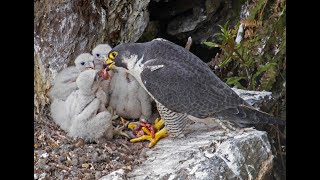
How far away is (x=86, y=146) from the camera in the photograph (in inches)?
128

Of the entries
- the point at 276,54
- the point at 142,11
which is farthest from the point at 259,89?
the point at 142,11

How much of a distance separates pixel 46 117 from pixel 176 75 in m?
0.83

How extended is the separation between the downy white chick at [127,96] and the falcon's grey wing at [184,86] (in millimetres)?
273

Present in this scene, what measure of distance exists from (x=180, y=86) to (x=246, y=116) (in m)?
0.36

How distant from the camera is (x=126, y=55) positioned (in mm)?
3205

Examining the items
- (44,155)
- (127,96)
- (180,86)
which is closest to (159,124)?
(127,96)

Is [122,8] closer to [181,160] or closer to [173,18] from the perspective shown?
[173,18]

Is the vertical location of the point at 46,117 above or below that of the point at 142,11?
below

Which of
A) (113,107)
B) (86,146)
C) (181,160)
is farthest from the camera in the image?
(113,107)

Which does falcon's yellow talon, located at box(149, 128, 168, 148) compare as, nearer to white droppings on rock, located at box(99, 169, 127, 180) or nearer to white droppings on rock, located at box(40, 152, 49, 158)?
white droppings on rock, located at box(99, 169, 127, 180)

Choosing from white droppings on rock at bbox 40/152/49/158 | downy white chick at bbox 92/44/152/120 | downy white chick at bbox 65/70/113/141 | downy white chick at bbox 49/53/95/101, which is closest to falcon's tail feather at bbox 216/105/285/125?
downy white chick at bbox 92/44/152/120

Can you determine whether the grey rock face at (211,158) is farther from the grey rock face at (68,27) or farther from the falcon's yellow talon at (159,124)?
the grey rock face at (68,27)

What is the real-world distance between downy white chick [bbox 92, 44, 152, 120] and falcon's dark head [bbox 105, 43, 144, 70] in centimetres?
20

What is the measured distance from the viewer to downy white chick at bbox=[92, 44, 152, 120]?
3434 mm
